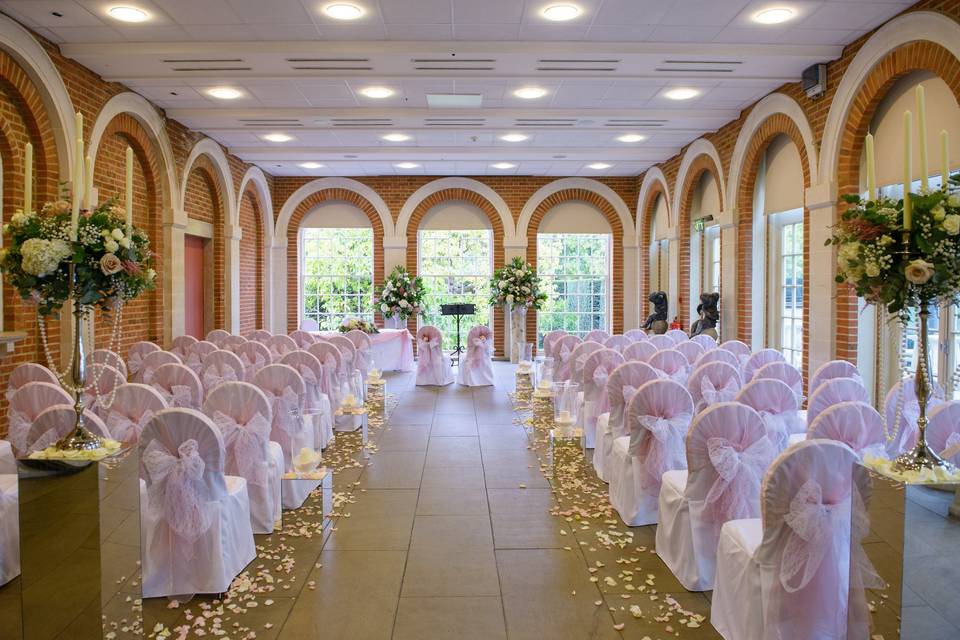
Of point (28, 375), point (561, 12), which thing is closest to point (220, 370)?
point (28, 375)

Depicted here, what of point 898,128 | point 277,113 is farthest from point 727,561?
point 277,113

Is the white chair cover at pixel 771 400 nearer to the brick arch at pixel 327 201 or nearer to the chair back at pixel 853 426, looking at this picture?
the chair back at pixel 853 426

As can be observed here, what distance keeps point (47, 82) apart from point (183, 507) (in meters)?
5.14

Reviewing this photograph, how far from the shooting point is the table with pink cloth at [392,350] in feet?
43.0

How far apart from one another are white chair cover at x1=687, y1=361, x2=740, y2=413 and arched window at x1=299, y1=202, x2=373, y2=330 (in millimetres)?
10845

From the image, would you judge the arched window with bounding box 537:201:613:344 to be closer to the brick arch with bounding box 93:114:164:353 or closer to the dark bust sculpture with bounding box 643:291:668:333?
the dark bust sculpture with bounding box 643:291:668:333

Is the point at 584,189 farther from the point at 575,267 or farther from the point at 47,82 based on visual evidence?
the point at 47,82

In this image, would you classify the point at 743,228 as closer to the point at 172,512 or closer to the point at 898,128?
the point at 898,128

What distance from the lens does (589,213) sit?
15.6 metres

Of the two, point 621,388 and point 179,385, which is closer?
point 179,385

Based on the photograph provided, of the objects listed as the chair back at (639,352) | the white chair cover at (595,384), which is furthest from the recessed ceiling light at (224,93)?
the chair back at (639,352)

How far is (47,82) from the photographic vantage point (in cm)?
672

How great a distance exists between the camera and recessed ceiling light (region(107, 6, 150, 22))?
19.6 ft

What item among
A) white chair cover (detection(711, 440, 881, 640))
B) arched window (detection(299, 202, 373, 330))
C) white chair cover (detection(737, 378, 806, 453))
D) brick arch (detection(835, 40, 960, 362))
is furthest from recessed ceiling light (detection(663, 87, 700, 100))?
arched window (detection(299, 202, 373, 330))
